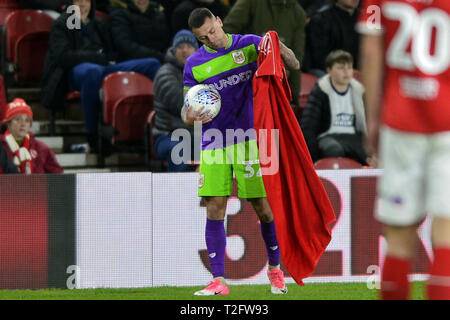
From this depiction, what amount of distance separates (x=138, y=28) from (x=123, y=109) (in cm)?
119

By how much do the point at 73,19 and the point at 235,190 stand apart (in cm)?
295

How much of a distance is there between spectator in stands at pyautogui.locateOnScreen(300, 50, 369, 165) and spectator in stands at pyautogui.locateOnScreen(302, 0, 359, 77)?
130 cm

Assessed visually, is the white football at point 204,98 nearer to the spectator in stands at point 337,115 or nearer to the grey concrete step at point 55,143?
the spectator in stands at point 337,115

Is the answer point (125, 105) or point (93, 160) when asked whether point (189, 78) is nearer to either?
point (125, 105)

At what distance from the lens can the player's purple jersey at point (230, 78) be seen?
19.9 feet

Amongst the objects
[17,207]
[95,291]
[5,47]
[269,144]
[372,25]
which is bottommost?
[95,291]

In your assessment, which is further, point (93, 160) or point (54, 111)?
point (54, 111)

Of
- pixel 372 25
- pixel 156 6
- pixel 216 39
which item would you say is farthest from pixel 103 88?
pixel 372 25

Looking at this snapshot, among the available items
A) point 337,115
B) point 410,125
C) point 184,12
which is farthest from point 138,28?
point 410,125

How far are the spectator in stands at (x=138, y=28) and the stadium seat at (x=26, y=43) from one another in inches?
33.9

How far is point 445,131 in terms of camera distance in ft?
10.9

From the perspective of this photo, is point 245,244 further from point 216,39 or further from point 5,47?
point 5,47

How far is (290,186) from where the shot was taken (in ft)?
20.0
